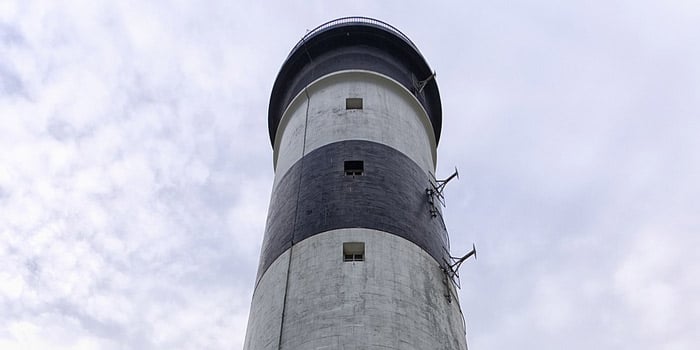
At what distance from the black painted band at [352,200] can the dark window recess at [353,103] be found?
7.32 feet

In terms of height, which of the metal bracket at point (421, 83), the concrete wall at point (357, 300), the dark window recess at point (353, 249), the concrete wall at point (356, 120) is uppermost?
the metal bracket at point (421, 83)

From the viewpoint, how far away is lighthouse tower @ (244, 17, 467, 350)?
49.3 ft

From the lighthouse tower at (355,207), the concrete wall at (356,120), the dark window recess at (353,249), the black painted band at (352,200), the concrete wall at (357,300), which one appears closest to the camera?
the concrete wall at (357,300)

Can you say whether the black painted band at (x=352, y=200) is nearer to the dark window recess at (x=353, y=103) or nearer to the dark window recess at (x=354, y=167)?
the dark window recess at (x=354, y=167)

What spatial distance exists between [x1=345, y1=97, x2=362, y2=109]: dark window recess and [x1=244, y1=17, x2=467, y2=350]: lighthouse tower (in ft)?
0.17

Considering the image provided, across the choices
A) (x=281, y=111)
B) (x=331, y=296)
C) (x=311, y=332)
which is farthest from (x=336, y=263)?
(x=281, y=111)

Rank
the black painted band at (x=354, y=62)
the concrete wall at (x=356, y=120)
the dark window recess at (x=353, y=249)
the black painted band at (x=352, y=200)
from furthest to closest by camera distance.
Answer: the black painted band at (x=354, y=62) → the concrete wall at (x=356, y=120) → the black painted band at (x=352, y=200) → the dark window recess at (x=353, y=249)

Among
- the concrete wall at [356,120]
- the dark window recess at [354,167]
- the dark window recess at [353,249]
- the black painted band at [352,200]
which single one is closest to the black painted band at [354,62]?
the concrete wall at [356,120]

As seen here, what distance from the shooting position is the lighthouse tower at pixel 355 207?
15.0 metres

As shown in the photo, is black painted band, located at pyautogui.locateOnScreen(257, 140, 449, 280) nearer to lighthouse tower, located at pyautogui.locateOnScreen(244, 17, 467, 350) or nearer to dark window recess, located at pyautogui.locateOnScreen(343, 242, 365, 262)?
lighthouse tower, located at pyautogui.locateOnScreen(244, 17, 467, 350)

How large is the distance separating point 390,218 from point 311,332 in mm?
4397

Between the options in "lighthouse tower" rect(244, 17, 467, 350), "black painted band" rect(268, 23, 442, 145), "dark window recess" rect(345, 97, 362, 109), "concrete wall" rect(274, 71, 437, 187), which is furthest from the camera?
"black painted band" rect(268, 23, 442, 145)

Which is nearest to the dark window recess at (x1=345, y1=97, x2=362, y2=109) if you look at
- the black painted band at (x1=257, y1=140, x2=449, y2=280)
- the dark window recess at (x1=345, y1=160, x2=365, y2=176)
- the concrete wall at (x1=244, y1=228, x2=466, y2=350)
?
the black painted band at (x1=257, y1=140, x2=449, y2=280)

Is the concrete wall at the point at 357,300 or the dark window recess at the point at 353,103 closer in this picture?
the concrete wall at the point at 357,300
